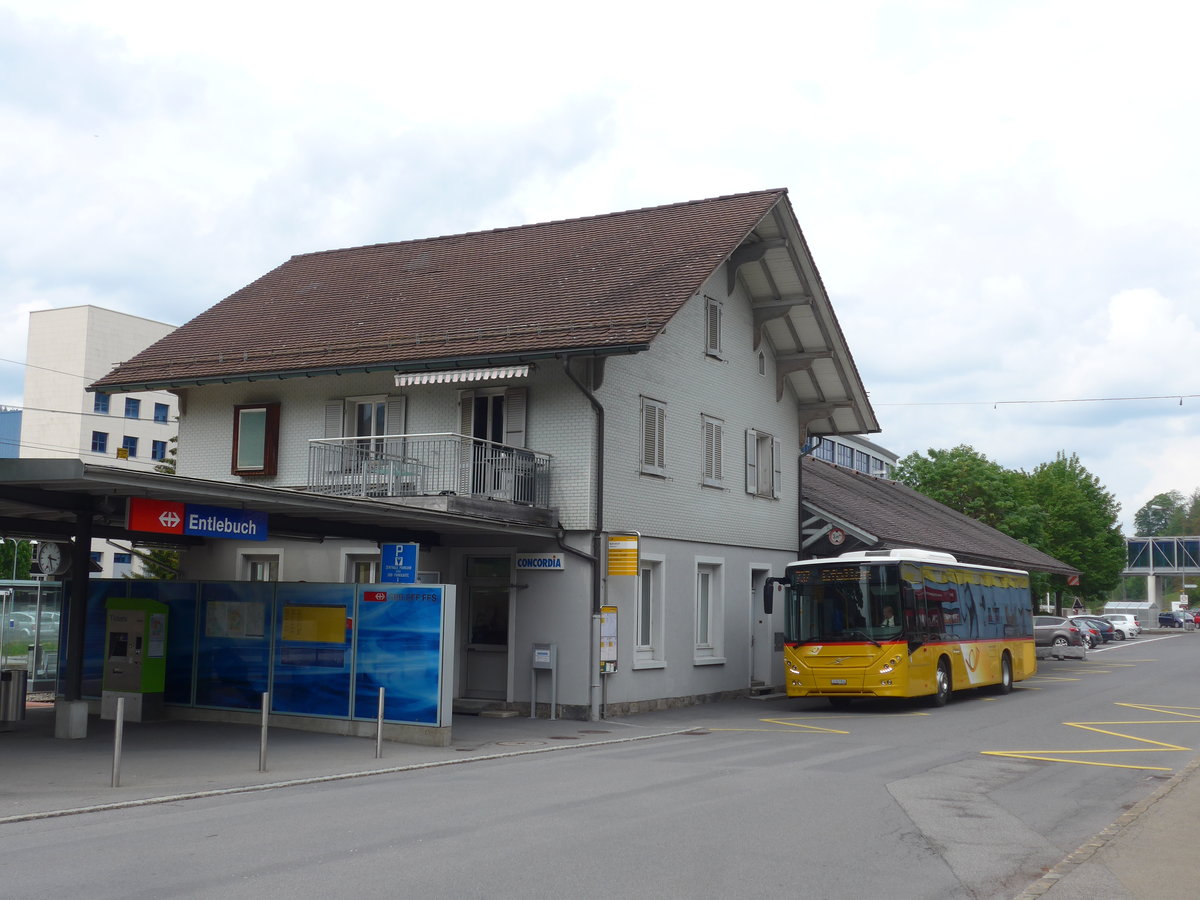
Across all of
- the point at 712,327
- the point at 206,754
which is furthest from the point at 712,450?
the point at 206,754

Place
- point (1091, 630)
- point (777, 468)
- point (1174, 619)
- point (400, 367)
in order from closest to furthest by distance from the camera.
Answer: point (400, 367) < point (777, 468) < point (1091, 630) < point (1174, 619)

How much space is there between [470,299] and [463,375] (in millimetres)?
3684

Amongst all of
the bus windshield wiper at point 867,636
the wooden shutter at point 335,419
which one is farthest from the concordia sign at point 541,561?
the bus windshield wiper at point 867,636

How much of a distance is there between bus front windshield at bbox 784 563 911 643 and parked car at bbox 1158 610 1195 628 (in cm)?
9319

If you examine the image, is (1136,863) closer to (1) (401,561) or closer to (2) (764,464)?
(1) (401,561)

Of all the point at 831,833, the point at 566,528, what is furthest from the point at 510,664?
the point at 831,833

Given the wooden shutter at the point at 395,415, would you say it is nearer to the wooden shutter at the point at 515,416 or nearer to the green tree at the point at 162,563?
the wooden shutter at the point at 515,416

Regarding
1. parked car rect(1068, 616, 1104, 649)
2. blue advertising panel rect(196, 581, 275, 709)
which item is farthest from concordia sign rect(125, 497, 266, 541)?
parked car rect(1068, 616, 1104, 649)

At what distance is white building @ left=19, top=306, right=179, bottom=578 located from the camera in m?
77.1

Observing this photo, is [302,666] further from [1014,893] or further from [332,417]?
[1014,893]

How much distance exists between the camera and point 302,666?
1938cm

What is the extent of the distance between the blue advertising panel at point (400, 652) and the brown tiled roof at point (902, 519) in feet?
48.5

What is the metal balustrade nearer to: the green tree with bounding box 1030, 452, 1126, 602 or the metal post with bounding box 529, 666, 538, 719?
the green tree with bounding box 1030, 452, 1126, 602

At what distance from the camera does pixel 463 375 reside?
2250 centimetres
